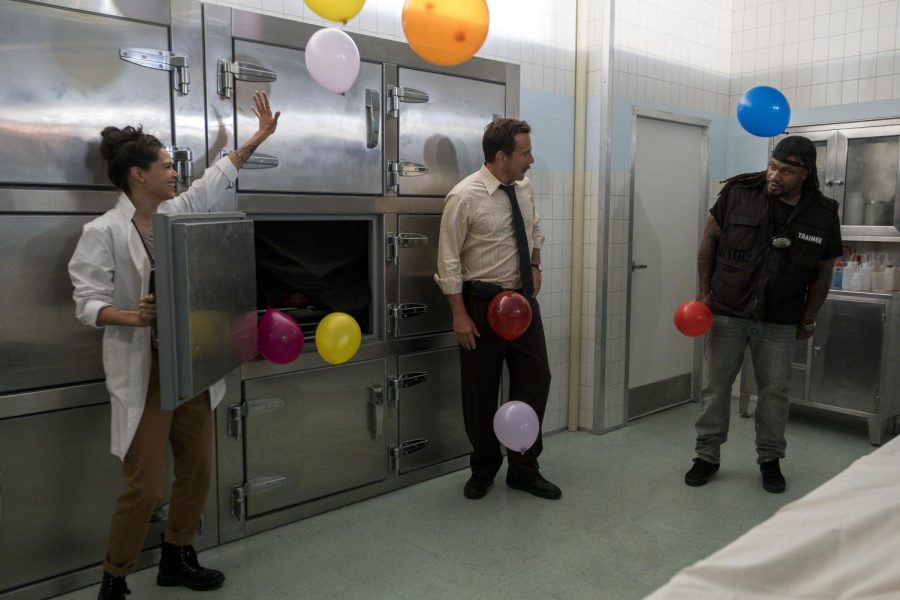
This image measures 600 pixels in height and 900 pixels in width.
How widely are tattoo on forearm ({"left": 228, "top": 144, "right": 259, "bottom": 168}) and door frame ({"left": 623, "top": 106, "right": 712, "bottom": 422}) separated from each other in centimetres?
263

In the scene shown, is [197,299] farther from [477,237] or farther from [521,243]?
[521,243]

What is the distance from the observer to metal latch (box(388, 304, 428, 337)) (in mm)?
3231

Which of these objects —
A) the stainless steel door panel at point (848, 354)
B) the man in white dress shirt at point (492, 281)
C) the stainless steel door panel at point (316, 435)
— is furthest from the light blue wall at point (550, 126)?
the stainless steel door panel at point (848, 354)

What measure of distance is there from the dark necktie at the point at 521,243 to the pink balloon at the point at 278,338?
1146 millimetres

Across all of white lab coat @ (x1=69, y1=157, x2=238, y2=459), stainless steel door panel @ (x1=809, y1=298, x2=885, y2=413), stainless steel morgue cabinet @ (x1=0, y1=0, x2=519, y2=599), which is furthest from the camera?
stainless steel door panel @ (x1=809, y1=298, x2=885, y2=413)

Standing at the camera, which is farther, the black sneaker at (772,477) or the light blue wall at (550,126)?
the light blue wall at (550,126)

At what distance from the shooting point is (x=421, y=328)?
336 centimetres

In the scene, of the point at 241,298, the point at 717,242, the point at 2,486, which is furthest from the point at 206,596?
the point at 717,242

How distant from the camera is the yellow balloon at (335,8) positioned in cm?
244

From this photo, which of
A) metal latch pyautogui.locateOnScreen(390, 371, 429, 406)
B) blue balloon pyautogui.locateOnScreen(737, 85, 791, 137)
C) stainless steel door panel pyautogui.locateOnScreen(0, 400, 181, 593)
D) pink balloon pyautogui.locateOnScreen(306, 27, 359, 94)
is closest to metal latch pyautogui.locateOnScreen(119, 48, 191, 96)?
pink balloon pyautogui.locateOnScreen(306, 27, 359, 94)

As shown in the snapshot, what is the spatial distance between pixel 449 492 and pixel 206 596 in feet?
4.21

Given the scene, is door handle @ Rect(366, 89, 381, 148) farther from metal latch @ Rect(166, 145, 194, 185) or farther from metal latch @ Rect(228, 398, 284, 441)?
metal latch @ Rect(228, 398, 284, 441)

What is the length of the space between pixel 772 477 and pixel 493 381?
4.98 ft

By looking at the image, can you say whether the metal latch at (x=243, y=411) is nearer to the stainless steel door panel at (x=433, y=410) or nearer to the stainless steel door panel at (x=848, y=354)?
the stainless steel door panel at (x=433, y=410)
